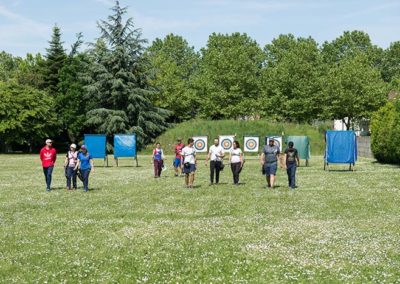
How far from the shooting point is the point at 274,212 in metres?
16.4

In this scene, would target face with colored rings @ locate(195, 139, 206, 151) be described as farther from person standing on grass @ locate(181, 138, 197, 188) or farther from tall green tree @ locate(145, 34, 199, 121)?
person standing on grass @ locate(181, 138, 197, 188)

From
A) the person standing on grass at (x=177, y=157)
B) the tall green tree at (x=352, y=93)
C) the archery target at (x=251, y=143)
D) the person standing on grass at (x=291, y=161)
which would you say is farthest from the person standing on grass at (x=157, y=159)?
the tall green tree at (x=352, y=93)

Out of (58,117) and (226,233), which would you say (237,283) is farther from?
(58,117)

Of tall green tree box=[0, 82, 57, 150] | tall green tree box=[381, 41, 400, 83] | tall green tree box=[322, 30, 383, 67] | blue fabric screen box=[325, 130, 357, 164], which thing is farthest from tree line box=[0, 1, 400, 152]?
blue fabric screen box=[325, 130, 357, 164]

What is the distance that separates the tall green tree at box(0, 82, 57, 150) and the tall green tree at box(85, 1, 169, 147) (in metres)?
5.15

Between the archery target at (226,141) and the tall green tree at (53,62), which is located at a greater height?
the tall green tree at (53,62)

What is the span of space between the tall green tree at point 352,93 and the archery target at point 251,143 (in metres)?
24.2

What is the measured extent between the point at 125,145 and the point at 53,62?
35617 mm

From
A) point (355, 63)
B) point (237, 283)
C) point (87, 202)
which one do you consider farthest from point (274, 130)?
point (237, 283)

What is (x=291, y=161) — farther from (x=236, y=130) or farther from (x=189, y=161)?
(x=236, y=130)

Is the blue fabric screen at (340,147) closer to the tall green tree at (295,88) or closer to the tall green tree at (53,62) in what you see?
the tall green tree at (295,88)

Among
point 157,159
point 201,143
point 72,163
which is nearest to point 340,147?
point 157,159

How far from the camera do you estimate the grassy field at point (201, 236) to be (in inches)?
359

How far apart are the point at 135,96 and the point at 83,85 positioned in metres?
9.04
